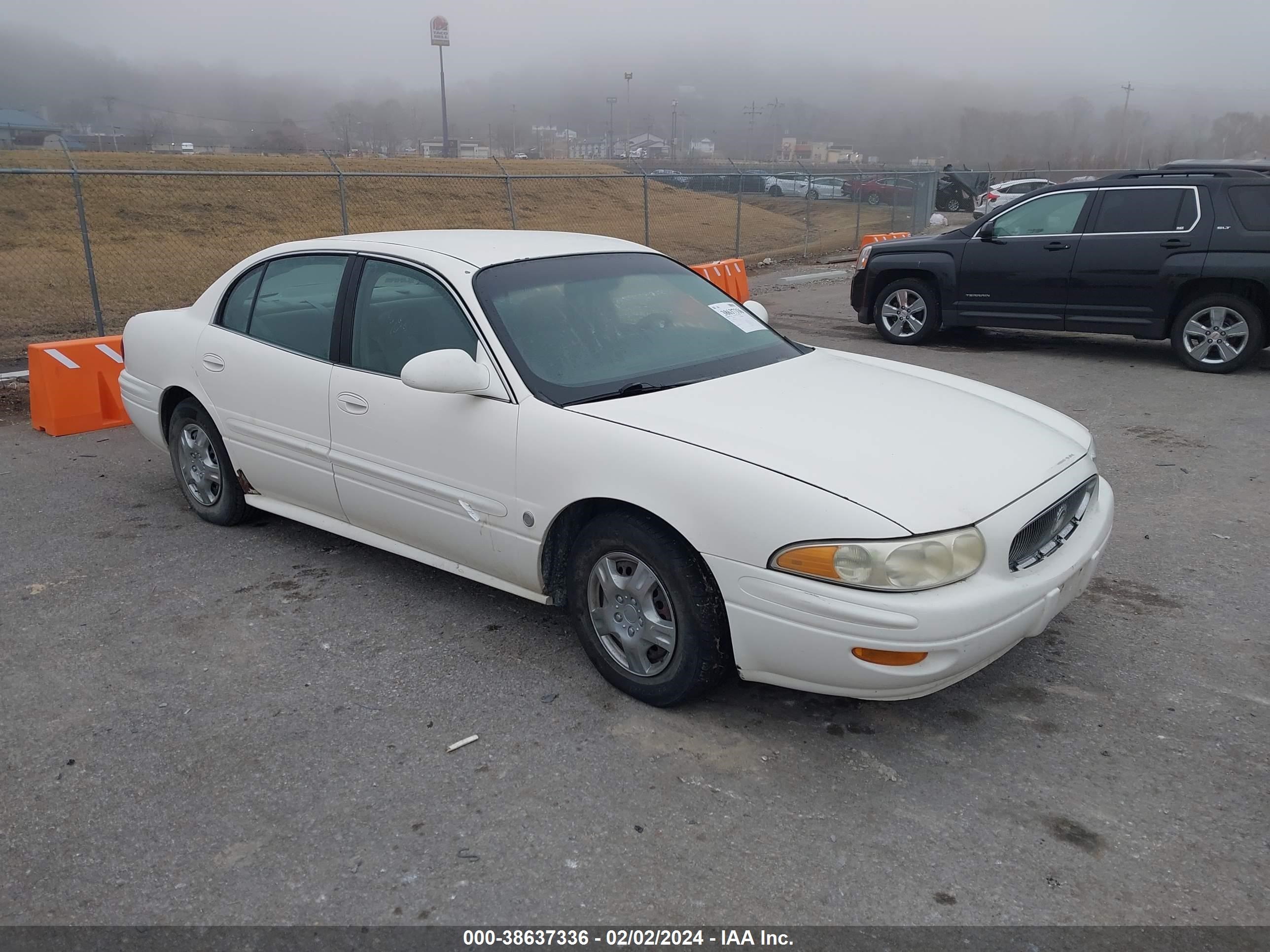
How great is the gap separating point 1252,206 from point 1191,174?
0.66 meters

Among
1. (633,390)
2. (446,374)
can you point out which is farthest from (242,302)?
(633,390)

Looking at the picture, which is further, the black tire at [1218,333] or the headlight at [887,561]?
the black tire at [1218,333]

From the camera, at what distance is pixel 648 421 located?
351 cm

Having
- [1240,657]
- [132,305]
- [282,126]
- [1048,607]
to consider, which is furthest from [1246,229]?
[282,126]

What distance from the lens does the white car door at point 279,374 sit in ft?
14.9

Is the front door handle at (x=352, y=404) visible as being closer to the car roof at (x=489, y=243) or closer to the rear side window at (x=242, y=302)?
the car roof at (x=489, y=243)

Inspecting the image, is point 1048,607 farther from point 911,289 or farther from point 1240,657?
point 911,289

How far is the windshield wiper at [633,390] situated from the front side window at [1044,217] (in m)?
7.36

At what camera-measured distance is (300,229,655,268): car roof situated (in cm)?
433

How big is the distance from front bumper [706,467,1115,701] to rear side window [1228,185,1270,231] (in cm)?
740

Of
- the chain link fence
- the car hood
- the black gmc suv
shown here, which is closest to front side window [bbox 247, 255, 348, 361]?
the car hood

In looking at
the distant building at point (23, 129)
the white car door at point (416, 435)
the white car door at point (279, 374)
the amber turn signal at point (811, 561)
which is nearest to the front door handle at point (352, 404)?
the white car door at point (416, 435)

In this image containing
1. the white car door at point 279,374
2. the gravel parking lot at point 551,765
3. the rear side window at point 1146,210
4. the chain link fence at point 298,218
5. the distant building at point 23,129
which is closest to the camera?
the gravel parking lot at point 551,765

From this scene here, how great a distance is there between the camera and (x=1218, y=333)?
9250 millimetres
